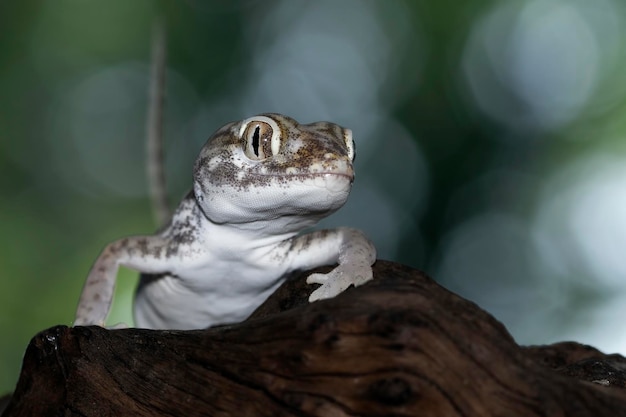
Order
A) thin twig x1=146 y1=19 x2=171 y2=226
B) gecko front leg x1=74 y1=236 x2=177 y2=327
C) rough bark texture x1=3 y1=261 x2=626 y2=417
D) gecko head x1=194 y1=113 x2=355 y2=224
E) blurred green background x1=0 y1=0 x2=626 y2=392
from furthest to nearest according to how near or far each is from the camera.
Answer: blurred green background x1=0 y1=0 x2=626 y2=392, thin twig x1=146 y1=19 x2=171 y2=226, gecko front leg x1=74 y1=236 x2=177 y2=327, gecko head x1=194 y1=113 x2=355 y2=224, rough bark texture x1=3 y1=261 x2=626 y2=417

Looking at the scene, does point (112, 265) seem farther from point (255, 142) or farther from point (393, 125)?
point (393, 125)

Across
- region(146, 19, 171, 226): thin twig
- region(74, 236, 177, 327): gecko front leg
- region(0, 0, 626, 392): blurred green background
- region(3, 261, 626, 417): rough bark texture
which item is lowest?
region(3, 261, 626, 417): rough bark texture

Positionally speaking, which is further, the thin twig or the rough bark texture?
the thin twig

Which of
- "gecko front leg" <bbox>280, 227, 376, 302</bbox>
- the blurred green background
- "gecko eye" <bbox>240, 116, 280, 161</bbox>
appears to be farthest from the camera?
the blurred green background

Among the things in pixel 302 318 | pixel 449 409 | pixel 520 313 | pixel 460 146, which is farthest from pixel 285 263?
pixel 520 313

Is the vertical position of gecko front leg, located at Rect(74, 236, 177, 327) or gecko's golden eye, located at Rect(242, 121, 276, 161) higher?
gecko's golden eye, located at Rect(242, 121, 276, 161)

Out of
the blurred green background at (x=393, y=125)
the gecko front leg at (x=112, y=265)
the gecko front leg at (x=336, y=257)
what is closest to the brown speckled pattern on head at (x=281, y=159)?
the gecko front leg at (x=336, y=257)

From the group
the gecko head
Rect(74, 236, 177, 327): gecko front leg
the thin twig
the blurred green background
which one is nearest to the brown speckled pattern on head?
the gecko head

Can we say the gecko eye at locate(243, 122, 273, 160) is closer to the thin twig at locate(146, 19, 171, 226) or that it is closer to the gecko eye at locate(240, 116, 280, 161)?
the gecko eye at locate(240, 116, 280, 161)

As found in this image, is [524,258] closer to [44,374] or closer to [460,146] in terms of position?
[460,146]
